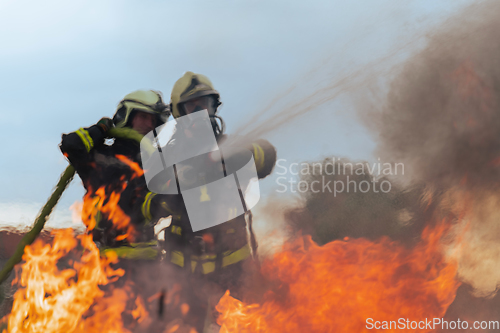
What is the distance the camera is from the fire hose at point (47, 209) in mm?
3518

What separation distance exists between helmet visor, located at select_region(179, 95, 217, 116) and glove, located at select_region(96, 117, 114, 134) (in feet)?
3.23

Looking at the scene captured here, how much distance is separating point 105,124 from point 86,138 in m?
0.40

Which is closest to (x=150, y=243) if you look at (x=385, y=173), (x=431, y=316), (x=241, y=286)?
(x=241, y=286)

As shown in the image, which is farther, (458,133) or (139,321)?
(458,133)

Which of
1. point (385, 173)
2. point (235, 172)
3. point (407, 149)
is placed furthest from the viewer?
point (385, 173)

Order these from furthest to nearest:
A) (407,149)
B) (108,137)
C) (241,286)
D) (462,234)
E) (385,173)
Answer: (385,173) → (407,149) → (462,234) → (108,137) → (241,286)

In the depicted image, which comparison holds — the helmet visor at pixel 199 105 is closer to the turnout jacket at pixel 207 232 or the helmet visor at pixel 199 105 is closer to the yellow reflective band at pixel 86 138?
the turnout jacket at pixel 207 232

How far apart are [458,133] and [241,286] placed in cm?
360

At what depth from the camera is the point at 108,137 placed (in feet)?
12.0

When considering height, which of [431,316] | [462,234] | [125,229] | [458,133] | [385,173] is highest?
[125,229]

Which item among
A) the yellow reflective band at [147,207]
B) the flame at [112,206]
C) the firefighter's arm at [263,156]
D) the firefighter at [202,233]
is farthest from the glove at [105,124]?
the firefighter's arm at [263,156]

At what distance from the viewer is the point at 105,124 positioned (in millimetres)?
3615

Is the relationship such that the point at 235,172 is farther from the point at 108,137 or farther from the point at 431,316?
the point at 431,316

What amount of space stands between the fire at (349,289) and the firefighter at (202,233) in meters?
0.36
